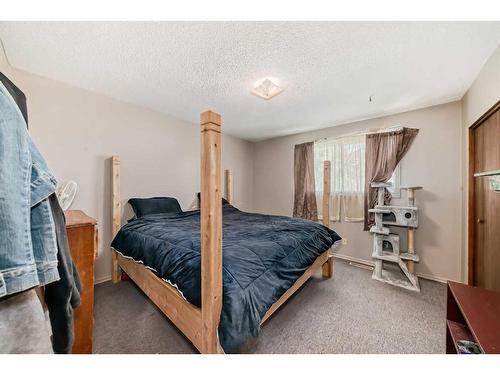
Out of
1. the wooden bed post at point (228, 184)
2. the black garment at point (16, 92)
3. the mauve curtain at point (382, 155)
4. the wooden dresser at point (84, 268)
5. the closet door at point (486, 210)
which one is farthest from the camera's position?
the wooden bed post at point (228, 184)

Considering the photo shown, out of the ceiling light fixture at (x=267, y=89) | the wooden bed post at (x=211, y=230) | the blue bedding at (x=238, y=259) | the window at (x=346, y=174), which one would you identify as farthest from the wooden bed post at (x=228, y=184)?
the wooden bed post at (x=211, y=230)

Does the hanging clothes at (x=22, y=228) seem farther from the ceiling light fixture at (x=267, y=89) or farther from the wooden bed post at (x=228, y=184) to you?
the wooden bed post at (x=228, y=184)

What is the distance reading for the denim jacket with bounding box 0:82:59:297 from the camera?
43 centimetres

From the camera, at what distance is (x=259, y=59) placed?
1628 mm

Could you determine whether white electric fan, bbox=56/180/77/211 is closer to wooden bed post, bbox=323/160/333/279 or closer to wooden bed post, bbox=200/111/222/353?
wooden bed post, bbox=200/111/222/353

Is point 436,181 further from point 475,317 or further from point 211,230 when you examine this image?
point 211,230

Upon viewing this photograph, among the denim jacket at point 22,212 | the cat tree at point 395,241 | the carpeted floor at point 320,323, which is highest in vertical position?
the denim jacket at point 22,212

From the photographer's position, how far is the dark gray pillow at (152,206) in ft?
8.14

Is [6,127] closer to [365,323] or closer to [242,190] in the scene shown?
[365,323]

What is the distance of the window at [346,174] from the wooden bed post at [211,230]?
9.13ft

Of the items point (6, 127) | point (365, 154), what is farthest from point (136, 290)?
point (365, 154)

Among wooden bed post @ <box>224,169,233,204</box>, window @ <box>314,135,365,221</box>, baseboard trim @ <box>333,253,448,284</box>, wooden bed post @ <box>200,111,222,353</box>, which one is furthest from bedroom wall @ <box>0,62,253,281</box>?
baseboard trim @ <box>333,253,448,284</box>

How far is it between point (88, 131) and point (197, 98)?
1.37 metres
